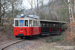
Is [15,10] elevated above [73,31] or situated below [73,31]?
above

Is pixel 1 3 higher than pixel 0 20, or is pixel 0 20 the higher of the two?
pixel 1 3

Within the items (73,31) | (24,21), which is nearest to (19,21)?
(24,21)

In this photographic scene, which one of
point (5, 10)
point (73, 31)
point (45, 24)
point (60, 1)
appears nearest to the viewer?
point (73, 31)

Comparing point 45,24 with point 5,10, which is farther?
point 45,24

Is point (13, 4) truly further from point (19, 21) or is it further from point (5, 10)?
point (19, 21)

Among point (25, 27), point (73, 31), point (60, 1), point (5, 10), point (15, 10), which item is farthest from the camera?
point (15, 10)

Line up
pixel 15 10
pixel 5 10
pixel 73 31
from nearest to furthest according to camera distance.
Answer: pixel 73 31, pixel 5 10, pixel 15 10

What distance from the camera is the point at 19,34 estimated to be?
580 inches

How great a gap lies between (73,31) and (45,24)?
11.1 meters

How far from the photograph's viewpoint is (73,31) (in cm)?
1107

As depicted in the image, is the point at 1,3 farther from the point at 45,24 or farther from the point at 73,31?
the point at 73,31

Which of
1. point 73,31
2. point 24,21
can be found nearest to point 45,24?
point 24,21

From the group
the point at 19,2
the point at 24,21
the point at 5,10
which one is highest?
the point at 19,2

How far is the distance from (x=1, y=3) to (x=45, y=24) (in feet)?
28.8
